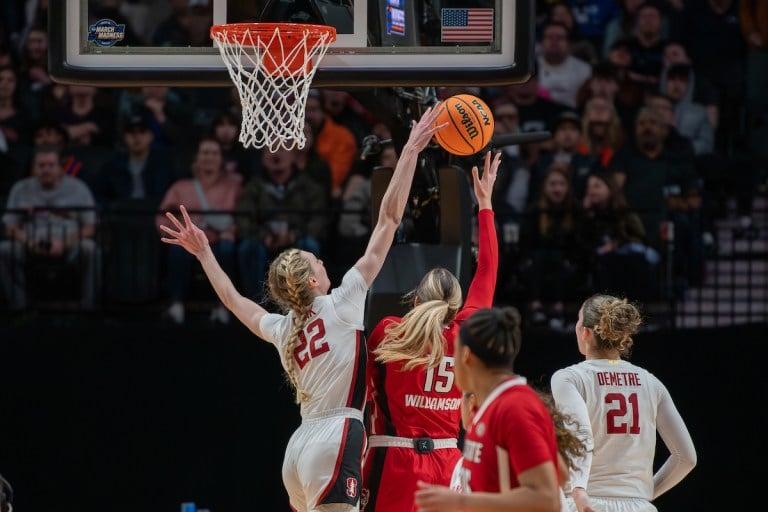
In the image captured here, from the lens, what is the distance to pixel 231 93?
37.0ft

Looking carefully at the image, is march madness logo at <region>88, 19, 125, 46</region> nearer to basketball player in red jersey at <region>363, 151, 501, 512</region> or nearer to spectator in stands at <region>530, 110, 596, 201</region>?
basketball player in red jersey at <region>363, 151, 501, 512</region>

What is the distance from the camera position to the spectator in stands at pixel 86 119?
11117 millimetres

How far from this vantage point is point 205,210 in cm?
982

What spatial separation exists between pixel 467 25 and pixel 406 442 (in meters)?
2.16

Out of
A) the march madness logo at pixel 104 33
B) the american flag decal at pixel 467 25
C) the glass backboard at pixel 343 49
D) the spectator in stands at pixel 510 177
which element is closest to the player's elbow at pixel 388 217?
the glass backboard at pixel 343 49

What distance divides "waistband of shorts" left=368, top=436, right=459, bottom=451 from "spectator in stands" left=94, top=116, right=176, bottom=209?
541 centimetres

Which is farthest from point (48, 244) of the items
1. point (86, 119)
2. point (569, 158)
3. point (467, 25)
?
point (467, 25)

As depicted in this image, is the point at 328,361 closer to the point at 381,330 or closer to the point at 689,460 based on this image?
the point at 381,330

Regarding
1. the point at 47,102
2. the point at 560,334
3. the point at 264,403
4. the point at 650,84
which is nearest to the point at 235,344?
the point at 264,403

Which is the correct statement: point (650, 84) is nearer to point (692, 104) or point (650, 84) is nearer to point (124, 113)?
point (692, 104)

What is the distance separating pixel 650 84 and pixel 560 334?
3411 mm

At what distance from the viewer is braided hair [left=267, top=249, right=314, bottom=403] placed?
5523mm

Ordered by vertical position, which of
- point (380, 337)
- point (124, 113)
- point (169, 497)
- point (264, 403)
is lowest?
point (169, 497)

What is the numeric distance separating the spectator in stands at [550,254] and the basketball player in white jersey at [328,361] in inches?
165
